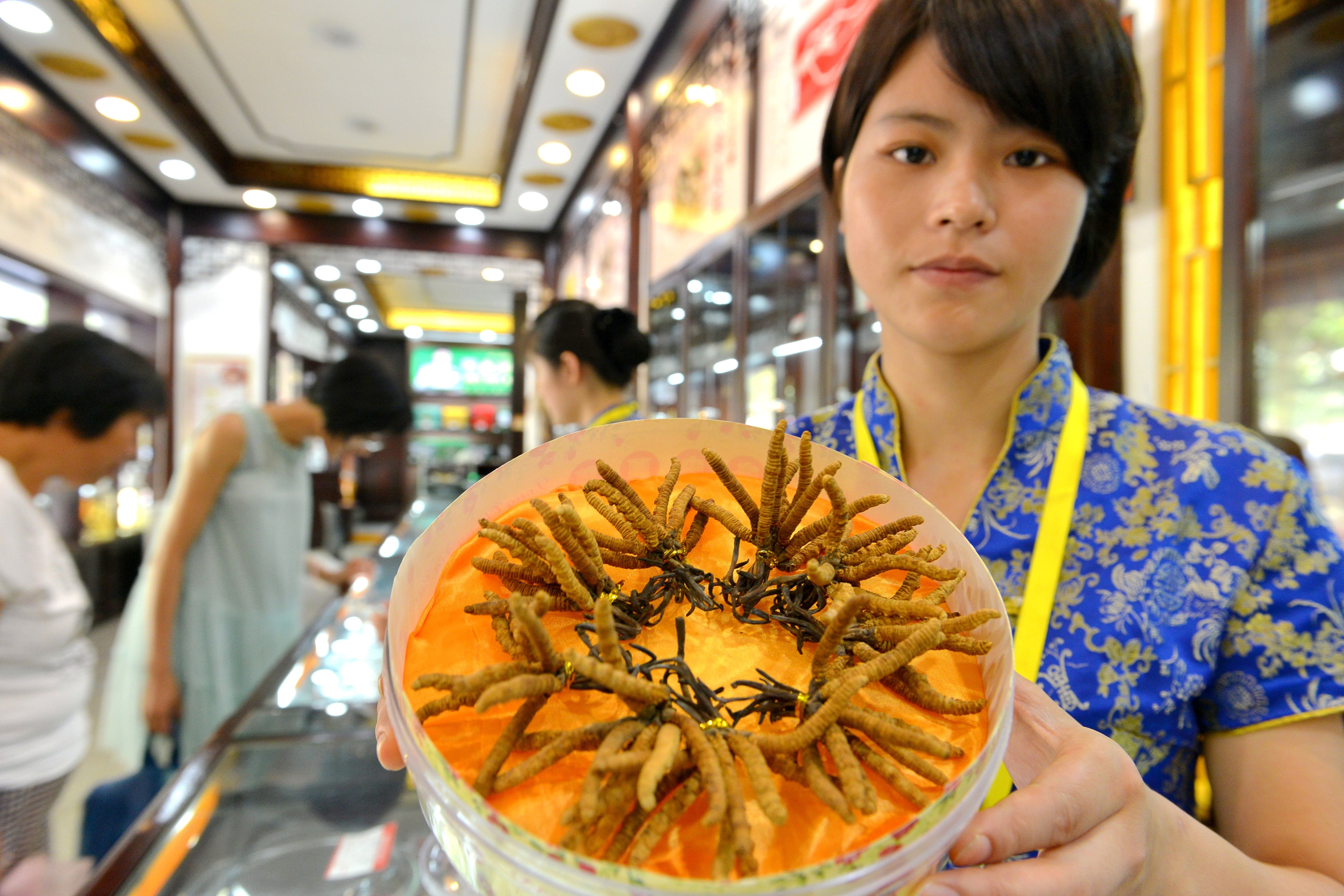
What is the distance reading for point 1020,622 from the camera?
70 centimetres

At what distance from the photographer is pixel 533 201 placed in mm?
6430

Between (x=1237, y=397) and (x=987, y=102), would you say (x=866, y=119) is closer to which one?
(x=987, y=102)

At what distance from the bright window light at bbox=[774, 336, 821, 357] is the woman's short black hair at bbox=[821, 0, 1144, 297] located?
1599mm

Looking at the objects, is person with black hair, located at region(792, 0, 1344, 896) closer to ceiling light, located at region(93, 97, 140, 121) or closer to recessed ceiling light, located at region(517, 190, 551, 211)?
ceiling light, located at region(93, 97, 140, 121)

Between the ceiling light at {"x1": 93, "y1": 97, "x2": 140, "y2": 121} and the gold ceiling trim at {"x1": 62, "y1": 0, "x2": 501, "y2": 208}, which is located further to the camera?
the gold ceiling trim at {"x1": 62, "y1": 0, "x2": 501, "y2": 208}

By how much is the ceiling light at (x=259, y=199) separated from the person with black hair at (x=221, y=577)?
5011 mm

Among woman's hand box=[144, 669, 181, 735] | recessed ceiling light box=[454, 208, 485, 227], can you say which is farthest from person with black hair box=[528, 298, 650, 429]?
recessed ceiling light box=[454, 208, 485, 227]

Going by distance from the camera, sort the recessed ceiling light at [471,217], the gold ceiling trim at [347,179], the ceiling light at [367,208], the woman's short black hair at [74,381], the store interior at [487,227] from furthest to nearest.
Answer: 1. the recessed ceiling light at [471,217]
2. the ceiling light at [367,208]
3. the gold ceiling trim at [347,179]
4. the woman's short black hair at [74,381]
5. the store interior at [487,227]

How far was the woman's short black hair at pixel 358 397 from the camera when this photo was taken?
239 cm

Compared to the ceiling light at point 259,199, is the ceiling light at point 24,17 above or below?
below

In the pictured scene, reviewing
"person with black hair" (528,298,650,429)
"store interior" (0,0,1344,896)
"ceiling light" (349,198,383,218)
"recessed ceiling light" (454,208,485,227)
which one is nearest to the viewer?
"store interior" (0,0,1344,896)

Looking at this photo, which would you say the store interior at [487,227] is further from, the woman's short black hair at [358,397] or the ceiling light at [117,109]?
the woman's short black hair at [358,397]

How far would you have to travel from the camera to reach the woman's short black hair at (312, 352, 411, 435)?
2.39 m

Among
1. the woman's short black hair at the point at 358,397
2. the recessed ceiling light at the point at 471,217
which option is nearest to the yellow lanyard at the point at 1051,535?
the woman's short black hair at the point at 358,397
